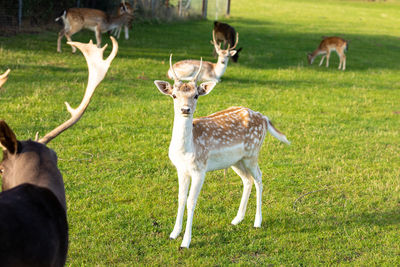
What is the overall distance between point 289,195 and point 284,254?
1.71 m

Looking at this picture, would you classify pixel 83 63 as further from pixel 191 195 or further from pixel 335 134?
pixel 191 195

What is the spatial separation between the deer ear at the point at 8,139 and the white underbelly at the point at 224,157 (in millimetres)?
2879

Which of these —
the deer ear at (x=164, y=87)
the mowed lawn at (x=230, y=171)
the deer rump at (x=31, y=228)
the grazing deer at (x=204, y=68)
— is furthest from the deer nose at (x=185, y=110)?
the grazing deer at (x=204, y=68)

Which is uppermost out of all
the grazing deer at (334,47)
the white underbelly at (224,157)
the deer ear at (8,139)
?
the deer ear at (8,139)

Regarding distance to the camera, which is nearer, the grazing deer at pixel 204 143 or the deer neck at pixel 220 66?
the grazing deer at pixel 204 143

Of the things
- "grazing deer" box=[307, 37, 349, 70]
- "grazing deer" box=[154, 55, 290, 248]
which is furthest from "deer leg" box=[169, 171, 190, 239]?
"grazing deer" box=[307, 37, 349, 70]

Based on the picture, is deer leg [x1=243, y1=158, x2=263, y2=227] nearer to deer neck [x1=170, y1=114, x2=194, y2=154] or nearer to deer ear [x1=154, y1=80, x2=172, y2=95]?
deer neck [x1=170, y1=114, x2=194, y2=154]

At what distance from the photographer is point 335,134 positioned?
10219 mm

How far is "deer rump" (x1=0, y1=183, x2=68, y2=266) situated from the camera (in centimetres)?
275

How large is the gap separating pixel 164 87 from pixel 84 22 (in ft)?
41.8

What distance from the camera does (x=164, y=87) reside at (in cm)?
588

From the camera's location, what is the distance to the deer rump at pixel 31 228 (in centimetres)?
275

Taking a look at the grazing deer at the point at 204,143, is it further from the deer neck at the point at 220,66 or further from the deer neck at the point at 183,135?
the deer neck at the point at 220,66

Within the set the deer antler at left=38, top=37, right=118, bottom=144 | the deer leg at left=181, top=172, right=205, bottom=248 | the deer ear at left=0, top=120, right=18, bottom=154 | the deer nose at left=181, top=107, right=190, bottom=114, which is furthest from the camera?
the deer leg at left=181, top=172, right=205, bottom=248
